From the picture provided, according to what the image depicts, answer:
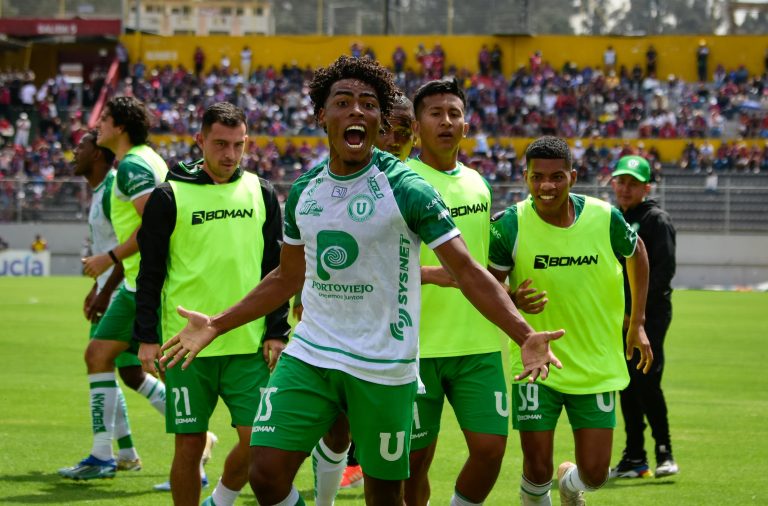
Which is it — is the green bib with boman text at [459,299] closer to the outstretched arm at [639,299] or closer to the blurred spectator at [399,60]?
the outstretched arm at [639,299]

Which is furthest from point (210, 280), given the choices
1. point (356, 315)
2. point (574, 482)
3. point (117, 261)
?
point (574, 482)

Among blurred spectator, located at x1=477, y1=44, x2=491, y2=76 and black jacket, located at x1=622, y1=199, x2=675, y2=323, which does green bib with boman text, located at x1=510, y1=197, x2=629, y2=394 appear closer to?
black jacket, located at x1=622, y1=199, x2=675, y2=323

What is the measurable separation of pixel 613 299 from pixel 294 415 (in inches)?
99.4

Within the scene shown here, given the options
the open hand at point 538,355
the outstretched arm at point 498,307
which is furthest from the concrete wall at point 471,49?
the open hand at point 538,355

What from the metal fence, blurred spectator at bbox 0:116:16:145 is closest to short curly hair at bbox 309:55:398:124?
the metal fence

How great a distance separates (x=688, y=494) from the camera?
878 centimetres

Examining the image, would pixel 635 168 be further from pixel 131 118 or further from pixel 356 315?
pixel 356 315

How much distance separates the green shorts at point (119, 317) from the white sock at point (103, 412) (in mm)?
375

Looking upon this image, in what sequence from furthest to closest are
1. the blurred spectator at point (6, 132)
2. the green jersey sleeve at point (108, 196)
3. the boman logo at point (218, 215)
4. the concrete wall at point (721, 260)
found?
1. the blurred spectator at point (6, 132)
2. the concrete wall at point (721, 260)
3. the green jersey sleeve at point (108, 196)
4. the boman logo at point (218, 215)

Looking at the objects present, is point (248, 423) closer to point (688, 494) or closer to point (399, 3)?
point (688, 494)

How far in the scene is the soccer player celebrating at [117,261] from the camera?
8766mm

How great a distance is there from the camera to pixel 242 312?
5785mm

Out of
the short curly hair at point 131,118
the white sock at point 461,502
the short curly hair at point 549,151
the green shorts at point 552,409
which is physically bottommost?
the white sock at point 461,502

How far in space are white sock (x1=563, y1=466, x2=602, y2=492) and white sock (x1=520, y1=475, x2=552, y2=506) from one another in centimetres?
26
